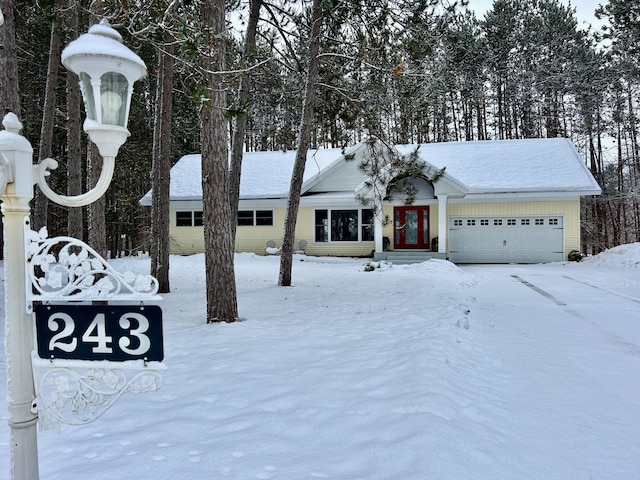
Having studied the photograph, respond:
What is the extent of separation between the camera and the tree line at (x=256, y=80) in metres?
6.45

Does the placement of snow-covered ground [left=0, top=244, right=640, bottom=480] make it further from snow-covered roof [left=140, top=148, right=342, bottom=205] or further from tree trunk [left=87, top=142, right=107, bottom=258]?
snow-covered roof [left=140, top=148, right=342, bottom=205]

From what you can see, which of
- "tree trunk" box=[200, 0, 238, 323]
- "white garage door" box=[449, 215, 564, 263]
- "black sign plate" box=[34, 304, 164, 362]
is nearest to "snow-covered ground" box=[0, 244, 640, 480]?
"tree trunk" box=[200, 0, 238, 323]

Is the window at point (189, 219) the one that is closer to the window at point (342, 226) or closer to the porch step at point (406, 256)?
the window at point (342, 226)

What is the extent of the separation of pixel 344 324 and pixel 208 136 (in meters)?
3.51

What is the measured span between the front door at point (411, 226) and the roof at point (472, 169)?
204 cm

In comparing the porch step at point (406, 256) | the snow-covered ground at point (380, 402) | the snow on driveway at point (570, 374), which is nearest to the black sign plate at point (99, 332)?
the snow-covered ground at point (380, 402)

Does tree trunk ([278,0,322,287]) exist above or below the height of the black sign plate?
above

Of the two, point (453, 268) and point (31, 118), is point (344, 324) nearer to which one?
point (453, 268)

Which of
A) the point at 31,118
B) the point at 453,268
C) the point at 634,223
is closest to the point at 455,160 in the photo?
the point at 453,268

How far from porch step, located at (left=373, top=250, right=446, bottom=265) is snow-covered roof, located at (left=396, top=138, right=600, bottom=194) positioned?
9.18 feet

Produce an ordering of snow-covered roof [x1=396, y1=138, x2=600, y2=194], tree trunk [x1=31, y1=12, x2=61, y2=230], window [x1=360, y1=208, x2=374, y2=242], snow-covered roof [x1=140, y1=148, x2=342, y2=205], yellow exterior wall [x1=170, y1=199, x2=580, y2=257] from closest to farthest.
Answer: tree trunk [x1=31, y1=12, x2=61, y2=230] < snow-covered roof [x1=396, y1=138, x2=600, y2=194] < yellow exterior wall [x1=170, y1=199, x2=580, y2=257] < window [x1=360, y1=208, x2=374, y2=242] < snow-covered roof [x1=140, y1=148, x2=342, y2=205]

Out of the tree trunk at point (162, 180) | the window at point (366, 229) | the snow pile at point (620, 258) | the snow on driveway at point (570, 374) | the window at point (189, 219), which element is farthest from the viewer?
the window at point (189, 219)

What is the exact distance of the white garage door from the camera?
1742 cm

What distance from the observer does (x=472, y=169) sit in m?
19.5
